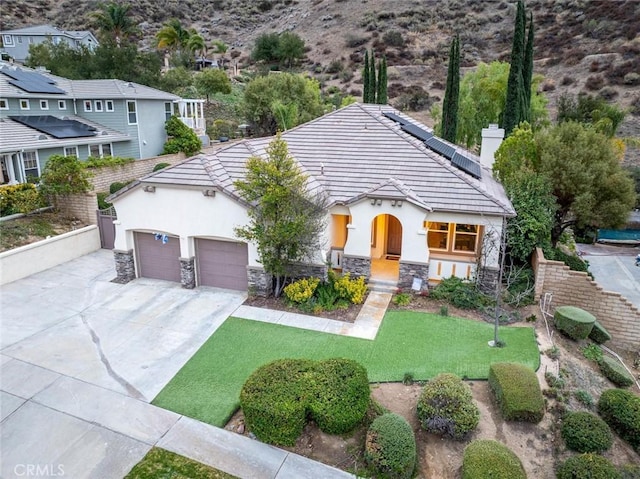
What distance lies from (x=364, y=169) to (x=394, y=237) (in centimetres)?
317

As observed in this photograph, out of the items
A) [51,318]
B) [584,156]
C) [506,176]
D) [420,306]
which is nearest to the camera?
[51,318]

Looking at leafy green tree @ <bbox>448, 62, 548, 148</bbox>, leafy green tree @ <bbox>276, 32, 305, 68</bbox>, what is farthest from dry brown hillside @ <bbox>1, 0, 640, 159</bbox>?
leafy green tree @ <bbox>448, 62, 548, 148</bbox>

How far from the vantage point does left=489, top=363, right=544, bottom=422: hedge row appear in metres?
9.32

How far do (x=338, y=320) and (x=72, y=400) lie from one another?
738 centimetres

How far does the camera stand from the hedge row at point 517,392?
9320 mm

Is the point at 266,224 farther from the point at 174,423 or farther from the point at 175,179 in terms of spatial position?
the point at 174,423

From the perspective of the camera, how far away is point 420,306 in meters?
14.9

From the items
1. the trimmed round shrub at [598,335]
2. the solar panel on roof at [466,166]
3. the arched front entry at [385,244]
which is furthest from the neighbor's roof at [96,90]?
the trimmed round shrub at [598,335]

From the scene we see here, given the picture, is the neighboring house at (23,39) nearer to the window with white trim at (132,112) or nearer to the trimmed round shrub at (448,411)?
the window with white trim at (132,112)

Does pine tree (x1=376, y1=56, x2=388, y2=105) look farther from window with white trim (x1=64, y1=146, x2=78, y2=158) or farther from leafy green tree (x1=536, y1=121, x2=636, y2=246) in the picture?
window with white trim (x1=64, y1=146, x2=78, y2=158)

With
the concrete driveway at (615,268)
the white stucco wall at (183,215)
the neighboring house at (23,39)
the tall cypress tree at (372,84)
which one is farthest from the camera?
the neighboring house at (23,39)

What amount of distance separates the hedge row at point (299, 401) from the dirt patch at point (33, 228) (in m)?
13.6

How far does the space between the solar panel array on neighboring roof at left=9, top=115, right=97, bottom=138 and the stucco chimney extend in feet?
76.6

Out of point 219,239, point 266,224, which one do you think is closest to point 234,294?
point 219,239
